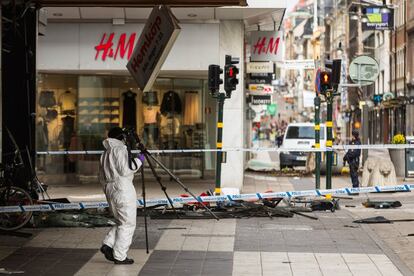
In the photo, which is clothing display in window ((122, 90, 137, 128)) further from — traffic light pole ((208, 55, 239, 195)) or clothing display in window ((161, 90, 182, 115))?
traffic light pole ((208, 55, 239, 195))

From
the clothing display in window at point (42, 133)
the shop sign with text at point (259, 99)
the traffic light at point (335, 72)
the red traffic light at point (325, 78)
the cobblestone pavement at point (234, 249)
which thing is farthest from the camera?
the shop sign with text at point (259, 99)

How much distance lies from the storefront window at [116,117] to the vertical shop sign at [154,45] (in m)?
12.6

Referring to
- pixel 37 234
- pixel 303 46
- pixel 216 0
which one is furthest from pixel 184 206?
pixel 303 46

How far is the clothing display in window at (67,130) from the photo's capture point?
23484 millimetres

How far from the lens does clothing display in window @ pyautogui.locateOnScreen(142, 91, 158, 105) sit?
2433cm

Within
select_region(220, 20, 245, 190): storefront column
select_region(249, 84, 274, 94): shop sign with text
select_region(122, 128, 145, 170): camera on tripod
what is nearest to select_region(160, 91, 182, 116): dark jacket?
select_region(220, 20, 245, 190): storefront column

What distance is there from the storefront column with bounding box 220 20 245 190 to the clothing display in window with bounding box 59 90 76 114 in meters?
4.59

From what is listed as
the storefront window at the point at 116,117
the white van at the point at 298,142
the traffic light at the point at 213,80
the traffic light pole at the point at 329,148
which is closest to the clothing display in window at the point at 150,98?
the storefront window at the point at 116,117

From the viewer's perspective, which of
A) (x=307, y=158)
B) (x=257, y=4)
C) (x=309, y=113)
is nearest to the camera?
(x=257, y=4)

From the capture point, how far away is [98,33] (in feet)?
70.4

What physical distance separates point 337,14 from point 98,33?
77.0m

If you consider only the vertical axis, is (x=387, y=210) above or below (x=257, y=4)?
below

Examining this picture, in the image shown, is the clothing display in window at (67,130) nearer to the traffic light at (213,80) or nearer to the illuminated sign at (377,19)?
the traffic light at (213,80)

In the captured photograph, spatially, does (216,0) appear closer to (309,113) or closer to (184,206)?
(184,206)
